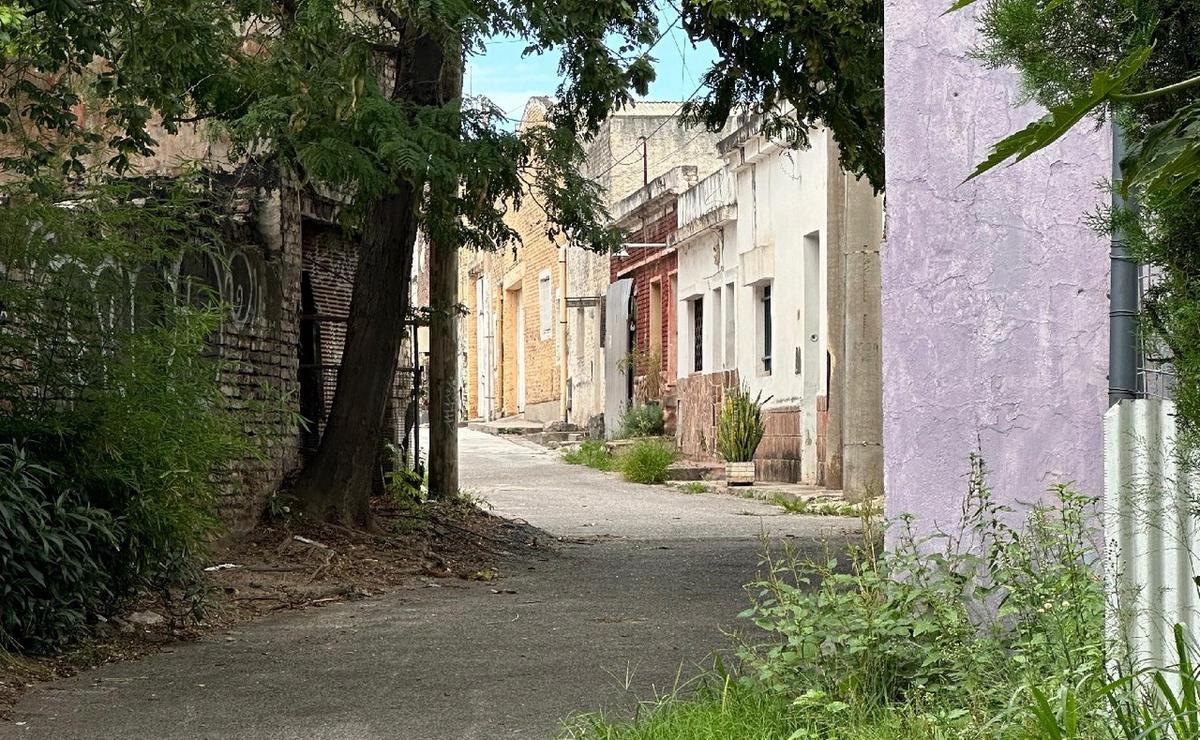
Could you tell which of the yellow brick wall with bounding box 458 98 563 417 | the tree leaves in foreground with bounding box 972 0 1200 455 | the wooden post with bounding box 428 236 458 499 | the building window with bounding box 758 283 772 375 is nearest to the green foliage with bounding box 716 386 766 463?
the building window with bounding box 758 283 772 375

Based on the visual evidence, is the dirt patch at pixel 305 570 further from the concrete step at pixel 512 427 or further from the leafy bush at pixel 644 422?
the concrete step at pixel 512 427

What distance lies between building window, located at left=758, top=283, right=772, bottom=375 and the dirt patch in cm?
1049

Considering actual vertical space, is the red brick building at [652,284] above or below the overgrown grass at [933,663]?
above

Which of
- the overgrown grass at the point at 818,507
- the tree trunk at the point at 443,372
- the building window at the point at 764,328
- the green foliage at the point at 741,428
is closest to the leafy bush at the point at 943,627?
the tree trunk at the point at 443,372

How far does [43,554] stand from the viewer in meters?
6.98

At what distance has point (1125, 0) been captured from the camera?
344 cm

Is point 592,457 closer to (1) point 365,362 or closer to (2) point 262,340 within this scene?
(1) point 365,362

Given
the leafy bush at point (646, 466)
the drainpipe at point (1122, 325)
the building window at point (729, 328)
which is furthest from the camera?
the building window at point (729, 328)

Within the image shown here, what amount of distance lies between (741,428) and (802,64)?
1253 centimetres

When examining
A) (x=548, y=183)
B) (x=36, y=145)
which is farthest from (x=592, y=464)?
(x=36, y=145)

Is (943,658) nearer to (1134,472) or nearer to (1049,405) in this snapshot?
(1134,472)

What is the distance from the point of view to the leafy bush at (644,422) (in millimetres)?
29812

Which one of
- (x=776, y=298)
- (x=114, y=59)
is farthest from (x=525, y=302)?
(x=114, y=59)

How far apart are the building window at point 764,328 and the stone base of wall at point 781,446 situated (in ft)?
4.14
